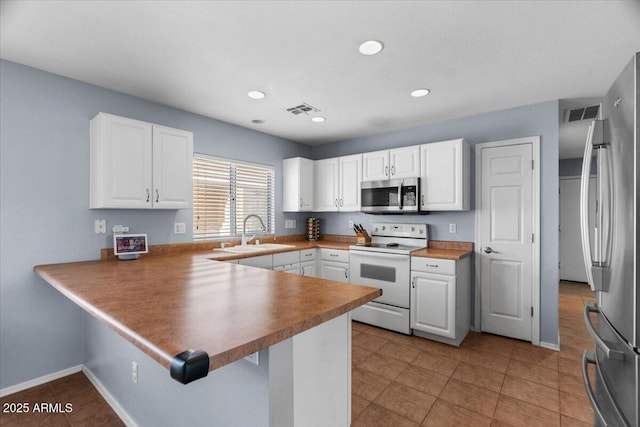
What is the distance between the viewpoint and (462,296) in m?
3.20

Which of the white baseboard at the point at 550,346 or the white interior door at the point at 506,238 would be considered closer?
the white baseboard at the point at 550,346

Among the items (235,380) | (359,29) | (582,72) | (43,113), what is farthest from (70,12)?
(582,72)

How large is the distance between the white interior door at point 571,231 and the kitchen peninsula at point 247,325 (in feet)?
20.9

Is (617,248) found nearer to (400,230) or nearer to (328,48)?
(328,48)

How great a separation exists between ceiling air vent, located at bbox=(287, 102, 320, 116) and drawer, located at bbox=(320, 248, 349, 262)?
1777 mm

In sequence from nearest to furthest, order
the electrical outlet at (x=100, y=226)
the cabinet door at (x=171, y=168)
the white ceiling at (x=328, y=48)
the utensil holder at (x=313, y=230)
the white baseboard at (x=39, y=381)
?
the white ceiling at (x=328, y=48) < the white baseboard at (x=39, y=381) < the electrical outlet at (x=100, y=226) < the cabinet door at (x=171, y=168) < the utensil holder at (x=313, y=230)

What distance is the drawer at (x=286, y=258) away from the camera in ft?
11.4

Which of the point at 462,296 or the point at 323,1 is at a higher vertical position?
the point at 323,1

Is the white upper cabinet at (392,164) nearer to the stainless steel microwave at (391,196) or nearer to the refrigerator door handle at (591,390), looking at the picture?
the stainless steel microwave at (391,196)

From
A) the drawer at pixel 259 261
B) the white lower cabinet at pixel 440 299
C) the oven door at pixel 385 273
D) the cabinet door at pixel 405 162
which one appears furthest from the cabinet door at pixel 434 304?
the drawer at pixel 259 261

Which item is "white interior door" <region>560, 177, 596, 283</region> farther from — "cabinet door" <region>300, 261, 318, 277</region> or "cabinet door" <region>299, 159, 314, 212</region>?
"cabinet door" <region>300, 261, 318, 277</region>

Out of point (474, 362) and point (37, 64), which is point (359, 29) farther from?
point (474, 362)

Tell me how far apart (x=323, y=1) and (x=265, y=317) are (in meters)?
1.63

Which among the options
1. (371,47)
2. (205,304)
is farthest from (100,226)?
(371,47)
